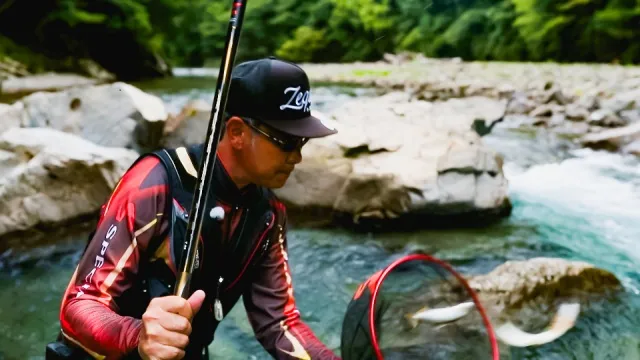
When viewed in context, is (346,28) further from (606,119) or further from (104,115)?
(104,115)

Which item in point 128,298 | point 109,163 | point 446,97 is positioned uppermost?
point 128,298

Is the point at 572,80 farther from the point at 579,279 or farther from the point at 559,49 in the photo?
the point at 579,279

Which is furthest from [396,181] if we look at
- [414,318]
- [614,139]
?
[614,139]

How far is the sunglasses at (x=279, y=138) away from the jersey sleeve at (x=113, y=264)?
297 millimetres

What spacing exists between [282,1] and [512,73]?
85.0ft

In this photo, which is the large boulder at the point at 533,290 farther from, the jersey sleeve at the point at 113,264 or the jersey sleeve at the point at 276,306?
the jersey sleeve at the point at 113,264

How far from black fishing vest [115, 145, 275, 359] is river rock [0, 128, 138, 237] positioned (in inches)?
141

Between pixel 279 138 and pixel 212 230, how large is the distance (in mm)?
360

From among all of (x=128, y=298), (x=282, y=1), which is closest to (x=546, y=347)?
(x=128, y=298)

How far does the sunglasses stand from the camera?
179cm

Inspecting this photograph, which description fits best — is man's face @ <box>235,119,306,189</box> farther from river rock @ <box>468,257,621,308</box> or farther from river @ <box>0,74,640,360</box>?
river rock @ <box>468,257,621,308</box>

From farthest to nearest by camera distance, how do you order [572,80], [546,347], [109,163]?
[572,80] < [109,163] < [546,347]

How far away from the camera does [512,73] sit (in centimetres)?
1911

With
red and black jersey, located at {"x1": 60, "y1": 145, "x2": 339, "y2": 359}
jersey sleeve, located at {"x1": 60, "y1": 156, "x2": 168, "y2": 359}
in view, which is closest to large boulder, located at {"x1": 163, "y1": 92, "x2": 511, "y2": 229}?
red and black jersey, located at {"x1": 60, "y1": 145, "x2": 339, "y2": 359}
